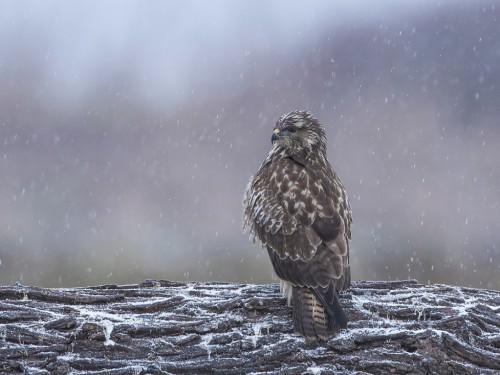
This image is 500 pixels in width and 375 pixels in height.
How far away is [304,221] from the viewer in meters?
8.23

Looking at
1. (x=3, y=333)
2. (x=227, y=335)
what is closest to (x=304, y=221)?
(x=227, y=335)

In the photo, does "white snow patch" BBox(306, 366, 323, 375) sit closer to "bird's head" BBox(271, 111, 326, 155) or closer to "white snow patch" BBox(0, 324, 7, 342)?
"white snow patch" BBox(0, 324, 7, 342)

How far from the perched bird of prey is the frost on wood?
22 cm

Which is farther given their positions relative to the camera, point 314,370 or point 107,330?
point 107,330

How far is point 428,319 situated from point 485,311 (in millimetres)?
824

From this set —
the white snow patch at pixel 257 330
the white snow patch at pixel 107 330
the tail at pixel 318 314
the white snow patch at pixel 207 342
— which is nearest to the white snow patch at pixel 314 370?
the tail at pixel 318 314

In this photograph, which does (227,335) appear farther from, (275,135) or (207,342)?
(275,135)

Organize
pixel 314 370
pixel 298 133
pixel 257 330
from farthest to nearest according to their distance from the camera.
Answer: pixel 298 133
pixel 257 330
pixel 314 370

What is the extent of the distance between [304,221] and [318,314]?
124 centimetres

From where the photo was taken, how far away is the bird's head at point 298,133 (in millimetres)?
9539

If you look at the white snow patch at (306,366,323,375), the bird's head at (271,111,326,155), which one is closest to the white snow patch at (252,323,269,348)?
the white snow patch at (306,366,323,375)

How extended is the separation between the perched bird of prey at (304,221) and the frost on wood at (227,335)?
0.71 feet

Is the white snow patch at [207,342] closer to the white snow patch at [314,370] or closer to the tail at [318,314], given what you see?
the tail at [318,314]

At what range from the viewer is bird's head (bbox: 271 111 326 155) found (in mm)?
9539
